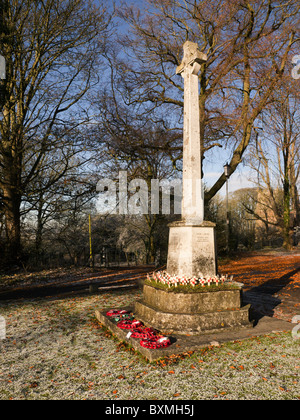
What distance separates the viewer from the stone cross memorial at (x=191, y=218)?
607 centimetres

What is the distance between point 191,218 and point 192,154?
1.39m

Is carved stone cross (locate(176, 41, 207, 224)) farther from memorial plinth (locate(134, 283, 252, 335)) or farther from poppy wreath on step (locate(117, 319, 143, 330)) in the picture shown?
poppy wreath on step (locate(117, 319, 143, 330))

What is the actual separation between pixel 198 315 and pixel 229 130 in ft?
39.4

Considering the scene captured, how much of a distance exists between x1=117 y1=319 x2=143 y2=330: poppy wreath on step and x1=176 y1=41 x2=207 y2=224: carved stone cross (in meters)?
2.23

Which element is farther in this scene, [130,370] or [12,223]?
[12,223]

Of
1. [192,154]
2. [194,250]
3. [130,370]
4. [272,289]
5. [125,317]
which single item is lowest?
[272,289]

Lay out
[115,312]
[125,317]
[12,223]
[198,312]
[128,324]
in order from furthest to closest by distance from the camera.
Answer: [12,223], [115,312], [125,317], [128,324], [198,312]

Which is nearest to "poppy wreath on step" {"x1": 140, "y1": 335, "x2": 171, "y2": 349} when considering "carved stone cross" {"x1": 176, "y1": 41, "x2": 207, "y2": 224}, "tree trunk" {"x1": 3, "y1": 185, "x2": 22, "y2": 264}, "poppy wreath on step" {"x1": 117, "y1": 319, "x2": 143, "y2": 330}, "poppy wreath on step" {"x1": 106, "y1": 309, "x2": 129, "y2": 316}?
"poppy wreath on step" {"x1": 117, "y1": 319, "x2": 143, "y2": 330}

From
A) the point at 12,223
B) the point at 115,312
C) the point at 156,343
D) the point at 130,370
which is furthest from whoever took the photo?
the point at 12,223

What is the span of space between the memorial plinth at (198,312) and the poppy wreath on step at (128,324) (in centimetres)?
24

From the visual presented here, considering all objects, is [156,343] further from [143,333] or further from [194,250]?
[194,250]

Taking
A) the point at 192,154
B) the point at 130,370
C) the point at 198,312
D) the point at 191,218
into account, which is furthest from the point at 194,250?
the point at 130,370

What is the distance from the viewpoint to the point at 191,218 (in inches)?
→ 249

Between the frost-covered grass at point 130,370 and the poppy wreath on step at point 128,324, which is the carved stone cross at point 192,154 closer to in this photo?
the poppy wreath on step at point 128,324
